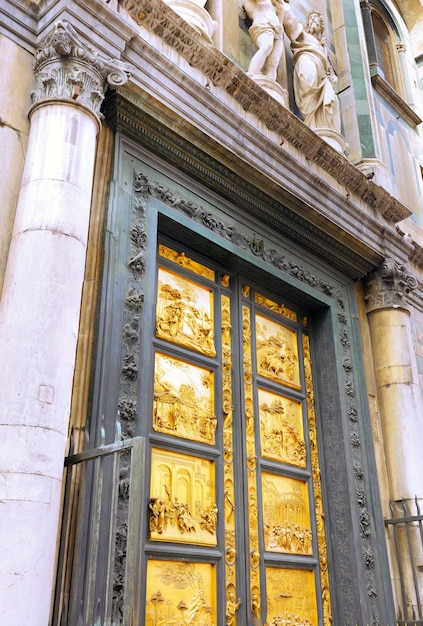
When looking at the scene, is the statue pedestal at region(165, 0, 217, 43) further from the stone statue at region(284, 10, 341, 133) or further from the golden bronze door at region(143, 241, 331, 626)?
the golden bronze door at region(143, 241, 331, 626)

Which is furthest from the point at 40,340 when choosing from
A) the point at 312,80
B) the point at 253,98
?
the point at 312,80

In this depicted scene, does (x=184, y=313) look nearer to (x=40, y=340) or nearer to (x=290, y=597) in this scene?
(x=40, y=340)

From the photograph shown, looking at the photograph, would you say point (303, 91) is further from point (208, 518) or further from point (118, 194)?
point (208, 518)

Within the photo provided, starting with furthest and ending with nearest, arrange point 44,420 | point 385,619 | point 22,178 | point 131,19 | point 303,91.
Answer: point 303,91 < point 385,619 < point 131,19 < point 22,178 < point 44,420

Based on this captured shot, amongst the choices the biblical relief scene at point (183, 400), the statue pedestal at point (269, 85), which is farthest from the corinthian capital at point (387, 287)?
the biblical relief scene at point (183, 400)

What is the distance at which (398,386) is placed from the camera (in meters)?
7.66

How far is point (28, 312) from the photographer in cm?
404

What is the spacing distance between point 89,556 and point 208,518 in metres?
1.77

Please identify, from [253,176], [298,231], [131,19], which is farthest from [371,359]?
[131,19]

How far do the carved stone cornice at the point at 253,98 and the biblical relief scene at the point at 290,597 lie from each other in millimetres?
4406

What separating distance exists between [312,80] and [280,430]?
4.58 metres

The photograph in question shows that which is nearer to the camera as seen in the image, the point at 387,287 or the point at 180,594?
the point at 180,594

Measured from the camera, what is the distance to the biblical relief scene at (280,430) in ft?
21.4

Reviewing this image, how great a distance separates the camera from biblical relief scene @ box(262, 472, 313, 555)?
20.2ft
